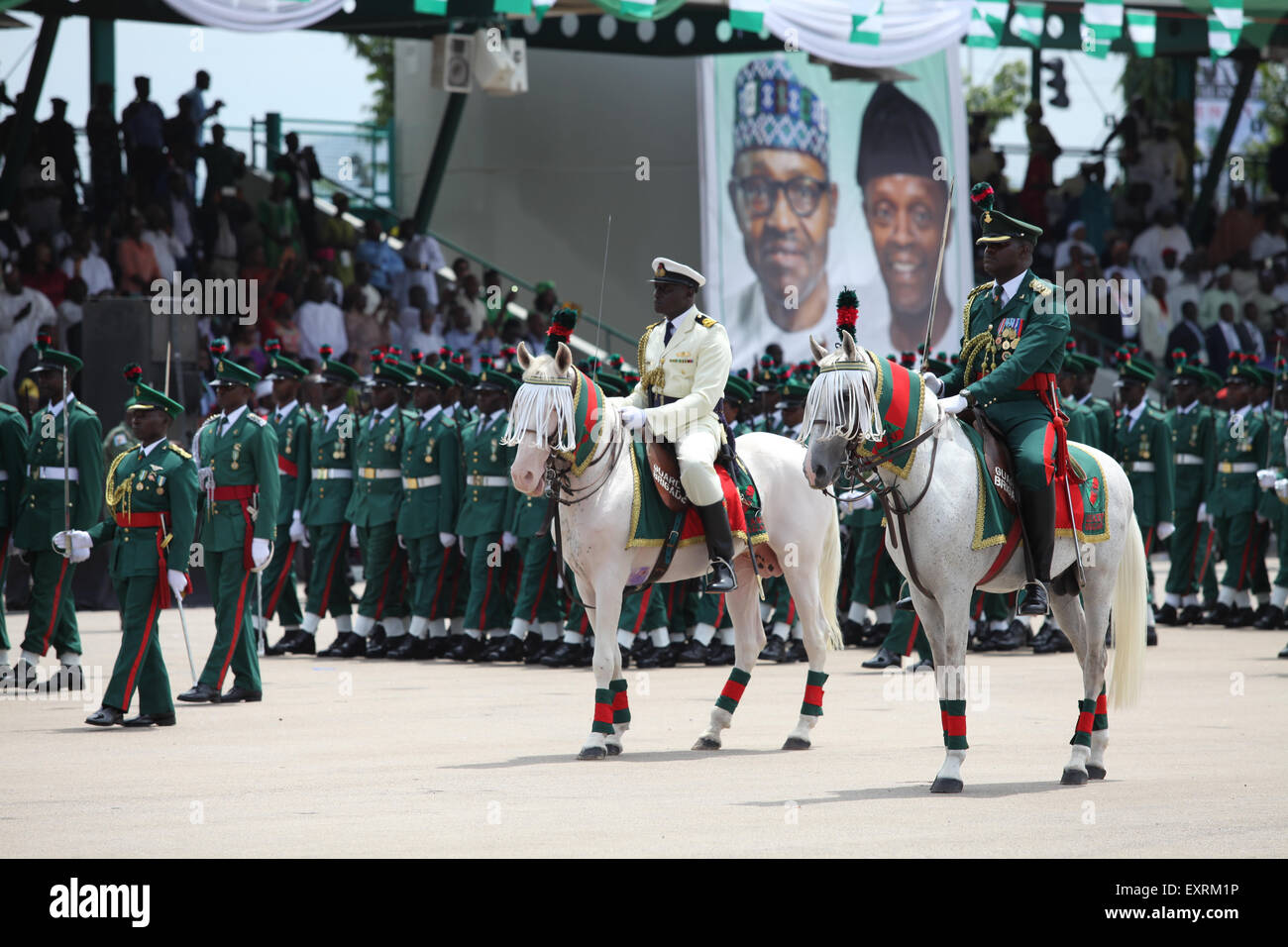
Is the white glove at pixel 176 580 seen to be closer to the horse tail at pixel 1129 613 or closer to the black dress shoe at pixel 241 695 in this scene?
the black dress shoe at pixel 241 695

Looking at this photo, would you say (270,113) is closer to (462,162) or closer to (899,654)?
(462,162)

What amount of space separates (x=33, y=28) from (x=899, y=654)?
13673 mm

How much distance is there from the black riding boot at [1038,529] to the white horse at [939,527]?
0.11m

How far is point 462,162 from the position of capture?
2830cm

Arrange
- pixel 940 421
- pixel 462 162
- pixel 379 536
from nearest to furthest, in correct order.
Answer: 1. pixel 940 421
2. pixel 379 536
3. pixel 462 162

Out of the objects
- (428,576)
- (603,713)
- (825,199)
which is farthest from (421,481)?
(825,199)

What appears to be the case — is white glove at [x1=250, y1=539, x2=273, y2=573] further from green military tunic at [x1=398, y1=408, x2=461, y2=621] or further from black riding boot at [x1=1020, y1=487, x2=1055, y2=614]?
black riding boot at [x1=1020, y1=487, x2=1055, y2=614]

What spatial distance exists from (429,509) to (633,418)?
5.96 metres

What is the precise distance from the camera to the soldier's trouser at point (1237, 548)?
1859cm

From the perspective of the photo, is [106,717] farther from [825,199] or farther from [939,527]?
[825,199]

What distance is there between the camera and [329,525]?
1645 cm

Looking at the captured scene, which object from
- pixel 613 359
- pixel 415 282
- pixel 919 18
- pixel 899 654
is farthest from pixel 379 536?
pixel 919 18

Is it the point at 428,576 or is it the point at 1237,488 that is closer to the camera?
the point at 428,576

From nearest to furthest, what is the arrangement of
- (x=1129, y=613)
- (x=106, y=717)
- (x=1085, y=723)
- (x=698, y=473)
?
(x=1085, y=723), (x=1129, y=613), (x=698, y=473), (x=106, y=717)
